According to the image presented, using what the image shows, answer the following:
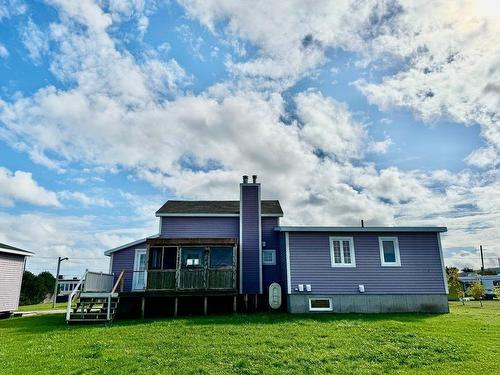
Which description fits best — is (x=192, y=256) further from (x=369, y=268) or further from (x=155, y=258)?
(x=369, y=268)

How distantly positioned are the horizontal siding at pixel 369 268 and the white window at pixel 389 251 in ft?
0.61

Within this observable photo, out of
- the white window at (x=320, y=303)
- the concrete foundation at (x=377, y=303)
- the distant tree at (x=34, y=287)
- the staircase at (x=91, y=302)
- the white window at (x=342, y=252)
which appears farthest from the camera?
the distant tree at (x=34, y=287)

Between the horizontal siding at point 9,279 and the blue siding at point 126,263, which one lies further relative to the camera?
the blue siding at point 126,263

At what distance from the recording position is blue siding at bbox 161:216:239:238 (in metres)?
20.7

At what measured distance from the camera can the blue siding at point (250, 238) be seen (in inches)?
766

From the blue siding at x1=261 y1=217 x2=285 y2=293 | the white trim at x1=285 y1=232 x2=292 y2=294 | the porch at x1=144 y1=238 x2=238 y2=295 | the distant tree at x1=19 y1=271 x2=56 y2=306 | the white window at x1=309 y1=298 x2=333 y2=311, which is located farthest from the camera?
→ the distant tree at x1=19 y1=271 x2=56 y2=306

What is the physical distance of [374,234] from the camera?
16.8m

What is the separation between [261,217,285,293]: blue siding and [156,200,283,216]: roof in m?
0.54

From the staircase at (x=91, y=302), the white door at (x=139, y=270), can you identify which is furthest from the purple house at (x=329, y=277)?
the white door at (x=139, y=270)

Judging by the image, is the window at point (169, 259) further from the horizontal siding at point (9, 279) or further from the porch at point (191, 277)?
the horizontal siding at point (9, 279)

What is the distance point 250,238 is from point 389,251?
7.50 meters

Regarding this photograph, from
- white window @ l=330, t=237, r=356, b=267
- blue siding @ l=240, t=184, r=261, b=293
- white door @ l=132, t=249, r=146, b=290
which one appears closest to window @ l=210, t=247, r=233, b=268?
blue siding @ l=240, t=184, r=261, b=293

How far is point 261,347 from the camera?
9.42m

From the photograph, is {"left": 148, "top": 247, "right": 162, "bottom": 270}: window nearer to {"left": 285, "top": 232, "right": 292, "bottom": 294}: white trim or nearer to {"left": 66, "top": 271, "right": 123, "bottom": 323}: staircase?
{"left": 66, "top": 271, "right": 123, "bottom": 323}: staircase
